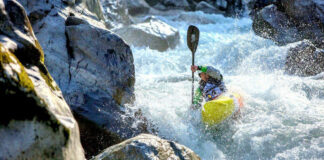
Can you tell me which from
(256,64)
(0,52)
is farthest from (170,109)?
(256,64)

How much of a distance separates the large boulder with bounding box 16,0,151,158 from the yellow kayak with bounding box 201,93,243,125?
114 cm

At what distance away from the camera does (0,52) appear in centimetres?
174

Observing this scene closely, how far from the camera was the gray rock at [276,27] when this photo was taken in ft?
34.1

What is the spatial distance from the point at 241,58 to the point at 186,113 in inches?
198

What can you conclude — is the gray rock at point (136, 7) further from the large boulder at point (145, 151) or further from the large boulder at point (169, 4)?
the large boulder at point (145, 151)

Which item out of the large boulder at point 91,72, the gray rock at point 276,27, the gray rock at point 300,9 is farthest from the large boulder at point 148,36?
the large boulder at point 91,72

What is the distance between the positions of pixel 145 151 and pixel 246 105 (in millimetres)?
3818

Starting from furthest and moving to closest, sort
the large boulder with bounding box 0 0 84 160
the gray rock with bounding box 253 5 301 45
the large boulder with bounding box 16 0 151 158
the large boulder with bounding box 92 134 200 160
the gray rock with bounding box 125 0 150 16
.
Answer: the gray rock with bounding box 125 0 150 16 → the gray rock with bounding box 253 5 301 45 → the large boulder with bounding box 16 0 151 158 → the large boulder with bounding box 92 134 200 160 → the large boulder with bounding box 0 0 84 160

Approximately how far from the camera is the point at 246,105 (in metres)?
5.79

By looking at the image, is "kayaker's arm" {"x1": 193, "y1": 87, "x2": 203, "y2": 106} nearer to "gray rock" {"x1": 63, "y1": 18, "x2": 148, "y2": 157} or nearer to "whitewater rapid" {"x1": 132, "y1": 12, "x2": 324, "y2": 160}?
"whitewater rapid" {"x1": 132, "y1": 12, "x2": 324, "y2": 160}

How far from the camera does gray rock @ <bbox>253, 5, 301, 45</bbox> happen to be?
34.1ft

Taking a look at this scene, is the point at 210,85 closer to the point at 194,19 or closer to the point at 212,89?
Answer: the point at 212,89

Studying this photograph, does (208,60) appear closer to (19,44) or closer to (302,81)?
(302,81)

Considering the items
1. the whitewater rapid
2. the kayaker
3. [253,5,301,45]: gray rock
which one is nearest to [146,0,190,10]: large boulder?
[253,5,301,45]: gray rock
